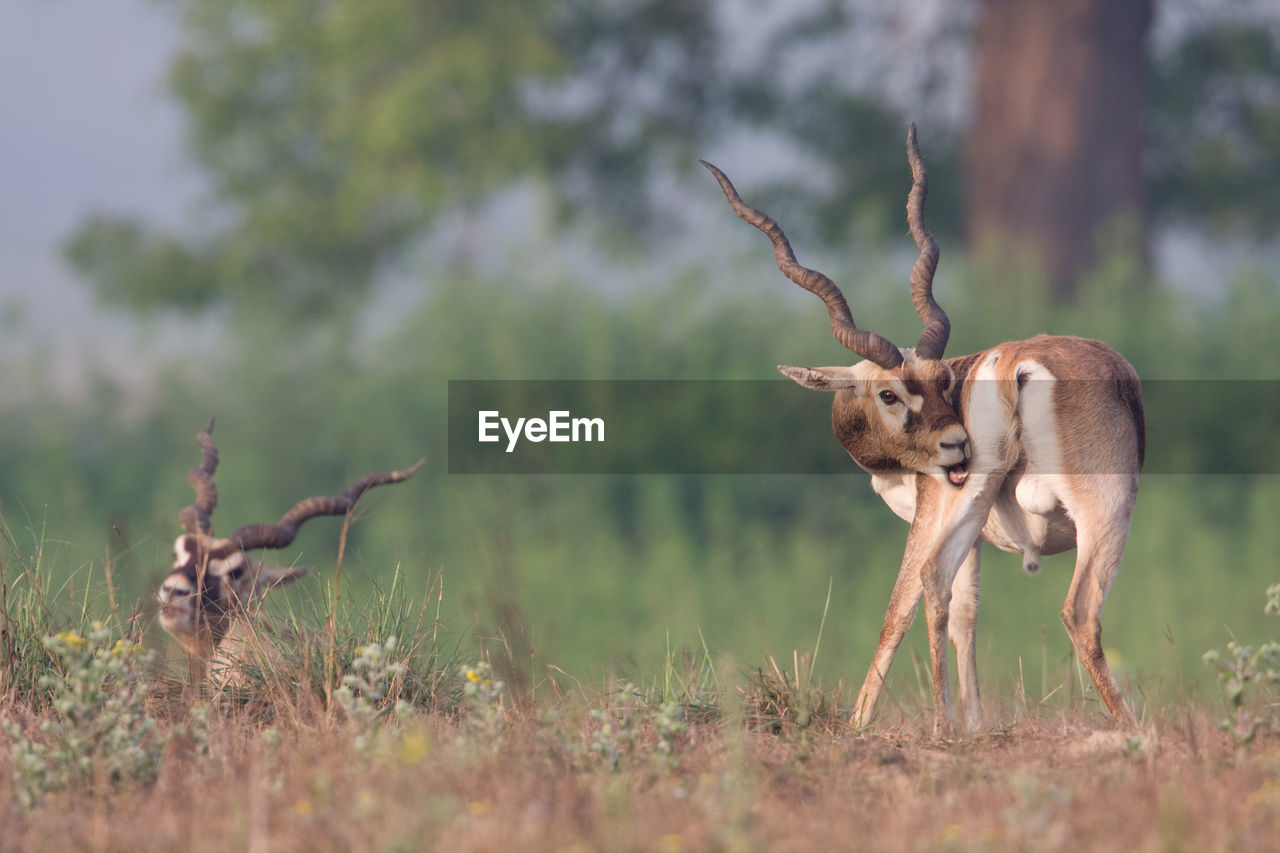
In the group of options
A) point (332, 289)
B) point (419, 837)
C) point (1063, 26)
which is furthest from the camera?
point (332, 289)

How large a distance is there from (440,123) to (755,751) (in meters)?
14.0

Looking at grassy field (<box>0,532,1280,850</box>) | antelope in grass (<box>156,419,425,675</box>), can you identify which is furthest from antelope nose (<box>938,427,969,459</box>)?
antelope in grass (<box>156,419,425,675</box>)

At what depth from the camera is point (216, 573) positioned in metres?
6.69

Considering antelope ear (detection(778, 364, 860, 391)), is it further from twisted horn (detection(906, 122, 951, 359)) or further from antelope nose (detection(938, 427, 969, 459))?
antelope nose (detection(938, 427, 969, 459))

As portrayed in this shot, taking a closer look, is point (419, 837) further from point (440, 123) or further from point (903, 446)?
point (440, 123)

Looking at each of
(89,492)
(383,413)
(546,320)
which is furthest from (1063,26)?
(89,492)

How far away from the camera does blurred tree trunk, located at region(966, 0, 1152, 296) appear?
1745cm

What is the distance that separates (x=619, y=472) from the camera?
18094mm

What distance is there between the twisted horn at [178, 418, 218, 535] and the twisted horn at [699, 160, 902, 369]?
2.92 meters

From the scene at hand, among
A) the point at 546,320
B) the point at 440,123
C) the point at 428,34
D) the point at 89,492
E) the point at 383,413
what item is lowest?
the point at 89,492

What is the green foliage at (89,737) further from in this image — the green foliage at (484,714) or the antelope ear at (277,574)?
the antelope ear at (277,574)

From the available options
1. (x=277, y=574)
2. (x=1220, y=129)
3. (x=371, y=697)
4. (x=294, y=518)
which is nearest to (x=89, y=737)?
(x=371, y=697)

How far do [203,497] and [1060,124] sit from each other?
43.8 feet

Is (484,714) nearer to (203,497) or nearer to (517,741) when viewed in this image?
(517,741)
